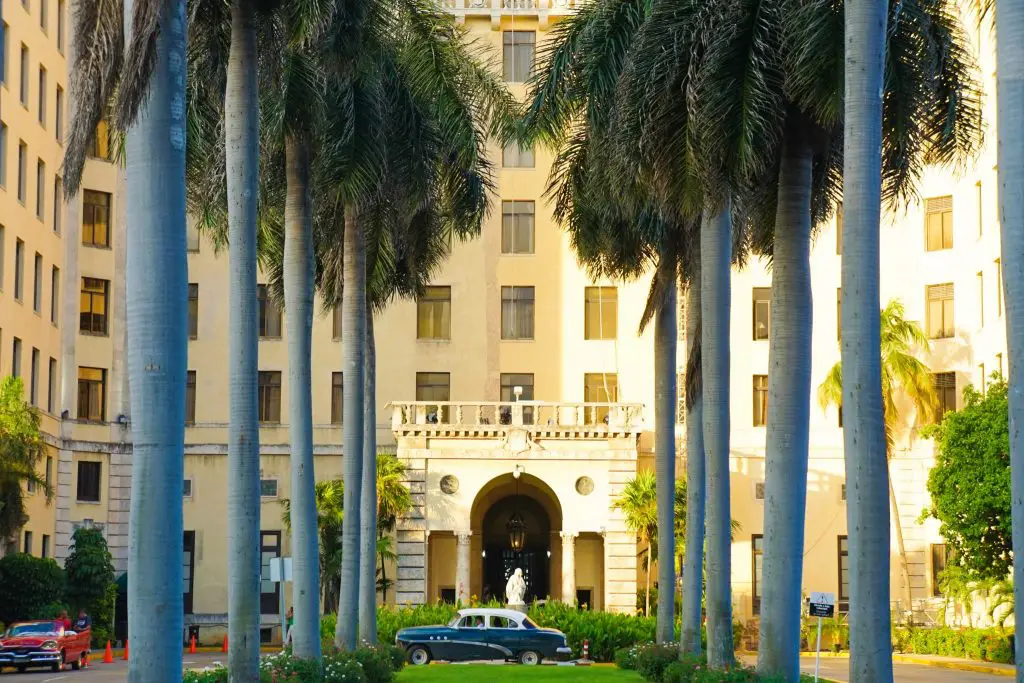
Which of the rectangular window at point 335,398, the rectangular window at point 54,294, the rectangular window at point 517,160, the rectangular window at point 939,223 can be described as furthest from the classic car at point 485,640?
the rectangular window at point 517,160

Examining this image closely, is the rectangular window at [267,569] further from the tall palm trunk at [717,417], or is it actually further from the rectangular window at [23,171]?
the tall palm trunk at [717,417]

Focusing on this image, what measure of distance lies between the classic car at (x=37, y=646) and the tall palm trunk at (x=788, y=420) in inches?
1030

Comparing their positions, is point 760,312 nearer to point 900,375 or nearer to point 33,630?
point 900,375

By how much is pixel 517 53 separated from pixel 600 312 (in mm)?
11462

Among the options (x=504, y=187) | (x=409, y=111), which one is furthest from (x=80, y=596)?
(x=409, y=111)

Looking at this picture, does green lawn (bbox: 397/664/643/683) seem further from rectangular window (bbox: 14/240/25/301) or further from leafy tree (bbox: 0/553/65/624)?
rectangular window (bbox: 14/240/25/301)

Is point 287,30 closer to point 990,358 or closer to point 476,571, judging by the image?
point 990,358

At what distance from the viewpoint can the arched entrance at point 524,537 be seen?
220 feet

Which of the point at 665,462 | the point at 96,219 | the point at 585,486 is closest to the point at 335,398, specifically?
the point at 96,219

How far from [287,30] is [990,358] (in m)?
39.1

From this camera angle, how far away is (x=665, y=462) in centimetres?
4103

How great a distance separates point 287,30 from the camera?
80.5 feet

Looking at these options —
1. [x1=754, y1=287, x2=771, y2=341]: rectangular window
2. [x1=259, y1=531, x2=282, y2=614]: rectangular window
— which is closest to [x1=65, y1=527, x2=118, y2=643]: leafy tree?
[x1=259, y1=531, x2=282, y2=614]: rectangular window

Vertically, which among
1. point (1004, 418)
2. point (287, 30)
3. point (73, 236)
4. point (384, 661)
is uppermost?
point (73, 236)
